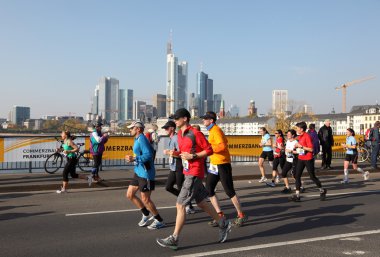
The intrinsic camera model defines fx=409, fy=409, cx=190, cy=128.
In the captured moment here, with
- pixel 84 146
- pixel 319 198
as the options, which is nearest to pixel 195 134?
pixel 319 198

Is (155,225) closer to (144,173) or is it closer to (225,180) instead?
(144,173)

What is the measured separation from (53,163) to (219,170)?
9.67m

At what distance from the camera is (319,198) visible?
34.0 feet

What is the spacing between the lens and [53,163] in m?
15.2

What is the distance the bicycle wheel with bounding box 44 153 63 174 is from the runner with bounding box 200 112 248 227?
9.37 metres

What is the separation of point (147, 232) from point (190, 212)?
1.80 meters

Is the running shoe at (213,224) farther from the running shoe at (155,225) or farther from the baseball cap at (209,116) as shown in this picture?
the baseball cap at (209,116)

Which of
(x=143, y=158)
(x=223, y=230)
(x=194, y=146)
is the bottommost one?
(x=223, y=230)

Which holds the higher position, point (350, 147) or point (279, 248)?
point (350, 147)

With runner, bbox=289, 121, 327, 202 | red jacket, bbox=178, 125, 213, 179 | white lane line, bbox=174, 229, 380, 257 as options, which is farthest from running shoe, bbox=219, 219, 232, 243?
runner, bbox=289, 121, 327, 202

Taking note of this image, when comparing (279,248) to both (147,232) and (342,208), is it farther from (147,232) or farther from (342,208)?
(342,208)

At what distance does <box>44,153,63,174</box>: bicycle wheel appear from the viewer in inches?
593

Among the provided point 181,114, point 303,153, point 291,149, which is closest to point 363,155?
point 291,149

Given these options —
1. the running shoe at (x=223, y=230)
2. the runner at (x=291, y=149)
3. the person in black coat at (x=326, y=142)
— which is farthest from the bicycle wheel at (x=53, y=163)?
the person in black coat at (x=326, y=142)
